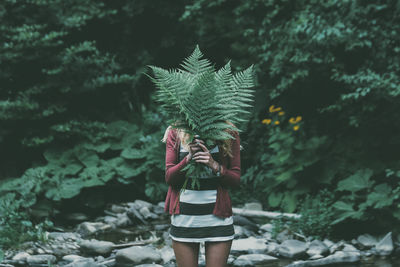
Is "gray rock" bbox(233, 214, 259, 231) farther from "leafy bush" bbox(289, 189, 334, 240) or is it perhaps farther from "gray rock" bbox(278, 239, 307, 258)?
"gray rock" bbox(278, 239, 307, 258)

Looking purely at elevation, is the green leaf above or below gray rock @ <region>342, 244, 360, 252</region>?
above

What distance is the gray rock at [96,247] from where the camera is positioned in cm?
599

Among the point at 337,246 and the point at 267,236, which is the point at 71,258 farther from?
the point at 337,246

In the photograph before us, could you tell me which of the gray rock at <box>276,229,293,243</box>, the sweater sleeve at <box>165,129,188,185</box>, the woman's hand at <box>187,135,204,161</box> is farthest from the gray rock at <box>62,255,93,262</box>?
the woman's hand at <box>187,135,204,161</box>

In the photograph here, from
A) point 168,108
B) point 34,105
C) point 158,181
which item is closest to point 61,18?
point 34,105

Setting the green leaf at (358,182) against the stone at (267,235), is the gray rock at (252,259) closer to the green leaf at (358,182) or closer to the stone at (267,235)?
the stone at (267,235)

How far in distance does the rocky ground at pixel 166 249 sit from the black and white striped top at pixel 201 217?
2406 millimetres

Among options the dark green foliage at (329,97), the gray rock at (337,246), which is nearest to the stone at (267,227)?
the dark green foliage at (329,97)

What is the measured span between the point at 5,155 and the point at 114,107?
2.49 m

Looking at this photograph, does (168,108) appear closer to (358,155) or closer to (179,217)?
(179,217)

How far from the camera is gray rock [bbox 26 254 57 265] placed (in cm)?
554

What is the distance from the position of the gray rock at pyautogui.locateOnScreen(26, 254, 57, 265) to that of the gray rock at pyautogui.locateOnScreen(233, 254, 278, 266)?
7.06 ft

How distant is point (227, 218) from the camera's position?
10.1 feet

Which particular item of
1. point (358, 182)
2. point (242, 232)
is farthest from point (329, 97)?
point (242, 232)
